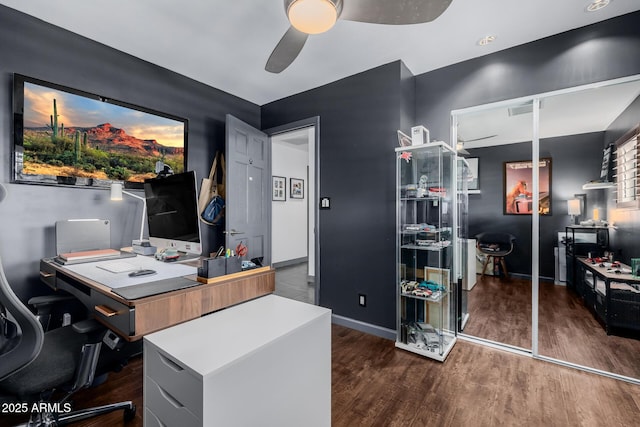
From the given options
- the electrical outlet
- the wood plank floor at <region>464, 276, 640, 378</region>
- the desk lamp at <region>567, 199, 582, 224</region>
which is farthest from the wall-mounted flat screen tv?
the desk lamp at <region>567, 199, 582, 224</region>

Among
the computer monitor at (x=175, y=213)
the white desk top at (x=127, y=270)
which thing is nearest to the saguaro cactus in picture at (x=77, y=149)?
the computer monitor at (x=175, y=213)

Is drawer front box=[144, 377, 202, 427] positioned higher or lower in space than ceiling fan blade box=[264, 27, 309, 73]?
lower

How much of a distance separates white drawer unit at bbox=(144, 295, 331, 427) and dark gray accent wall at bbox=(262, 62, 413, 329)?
61.8 inches

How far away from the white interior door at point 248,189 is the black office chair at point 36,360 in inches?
70.2

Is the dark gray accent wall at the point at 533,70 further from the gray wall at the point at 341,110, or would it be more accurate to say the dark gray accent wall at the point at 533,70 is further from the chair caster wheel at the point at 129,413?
the chair caster wheel at the point at 129,413

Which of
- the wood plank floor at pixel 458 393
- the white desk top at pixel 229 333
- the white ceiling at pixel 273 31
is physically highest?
the white ceiling at pixel 273 31

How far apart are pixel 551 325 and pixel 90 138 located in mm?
4289

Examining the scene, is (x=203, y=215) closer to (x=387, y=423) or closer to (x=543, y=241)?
(x=387, y=423)

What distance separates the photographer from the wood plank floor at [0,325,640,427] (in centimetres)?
163

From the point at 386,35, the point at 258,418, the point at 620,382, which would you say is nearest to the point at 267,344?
the point at 258,418

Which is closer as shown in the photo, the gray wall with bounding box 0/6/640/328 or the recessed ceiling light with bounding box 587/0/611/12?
the recessed ceiling light with bounding box 587/0/611/12

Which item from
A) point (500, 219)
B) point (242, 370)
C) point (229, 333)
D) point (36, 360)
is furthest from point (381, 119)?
point (36, 360)

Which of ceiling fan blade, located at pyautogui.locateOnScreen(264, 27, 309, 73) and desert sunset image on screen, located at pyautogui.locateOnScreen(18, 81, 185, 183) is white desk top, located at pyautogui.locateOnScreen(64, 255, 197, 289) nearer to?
desert sunset image on screen, located at pyautogui.locateOnScreen(18, 81, 185, 183)

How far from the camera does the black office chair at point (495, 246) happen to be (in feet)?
8.52
